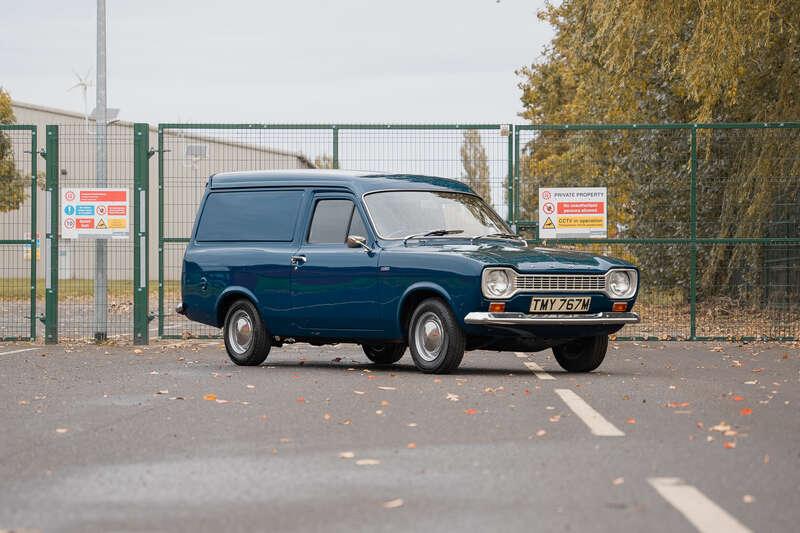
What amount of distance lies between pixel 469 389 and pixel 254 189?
4.59m

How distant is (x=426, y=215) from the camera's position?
13867 mm

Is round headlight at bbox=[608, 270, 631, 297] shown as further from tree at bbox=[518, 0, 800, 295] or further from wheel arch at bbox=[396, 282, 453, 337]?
tree at bbox=[518, 0, 800, 295]

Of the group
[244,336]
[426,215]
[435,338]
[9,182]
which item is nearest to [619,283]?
[435,338]

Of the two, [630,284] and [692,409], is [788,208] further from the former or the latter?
[692,409]

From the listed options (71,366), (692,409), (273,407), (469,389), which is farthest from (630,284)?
(71,366)

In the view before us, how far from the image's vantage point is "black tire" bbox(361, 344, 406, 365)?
14.8 metres

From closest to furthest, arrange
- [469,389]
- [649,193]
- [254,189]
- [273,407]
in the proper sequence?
[273,407]
[469,389]
[254,189]
[649,193]

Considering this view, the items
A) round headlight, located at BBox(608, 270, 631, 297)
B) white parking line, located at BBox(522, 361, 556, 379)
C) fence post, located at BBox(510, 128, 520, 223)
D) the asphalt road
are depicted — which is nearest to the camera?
the asphalt road

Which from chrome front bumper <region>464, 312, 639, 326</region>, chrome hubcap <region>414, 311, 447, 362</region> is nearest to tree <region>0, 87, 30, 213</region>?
chrome hubcap <region>414, 311, 447, 362</region>

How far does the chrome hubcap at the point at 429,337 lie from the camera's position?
1263 centimetres

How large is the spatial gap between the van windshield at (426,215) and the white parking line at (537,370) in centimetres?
132

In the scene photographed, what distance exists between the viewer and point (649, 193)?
20609 millimetres

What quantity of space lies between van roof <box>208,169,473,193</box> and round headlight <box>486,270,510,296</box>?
2123mm

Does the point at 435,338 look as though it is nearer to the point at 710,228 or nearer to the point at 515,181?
the point at 515,181
